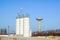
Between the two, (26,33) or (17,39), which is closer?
(26,33)

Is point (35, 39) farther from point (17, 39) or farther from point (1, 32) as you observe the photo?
point (1, 32)

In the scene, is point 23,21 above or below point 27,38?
above

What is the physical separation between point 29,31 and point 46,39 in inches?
66.6

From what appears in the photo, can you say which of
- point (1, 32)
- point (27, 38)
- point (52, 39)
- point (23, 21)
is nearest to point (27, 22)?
point (23, 21)

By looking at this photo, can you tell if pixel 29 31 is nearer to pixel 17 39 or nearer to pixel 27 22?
pixel 27 22

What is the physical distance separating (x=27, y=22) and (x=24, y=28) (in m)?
0.73

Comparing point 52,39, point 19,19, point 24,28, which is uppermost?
point 19,19

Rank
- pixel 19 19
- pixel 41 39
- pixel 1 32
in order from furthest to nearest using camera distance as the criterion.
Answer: pixel 1 32
pixel 19 19
pixel 41 39

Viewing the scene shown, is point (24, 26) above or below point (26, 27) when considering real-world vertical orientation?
above

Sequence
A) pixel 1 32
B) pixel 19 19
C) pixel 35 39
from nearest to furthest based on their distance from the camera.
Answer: pixel 35 39 < pixel 19 19 < pixel 1 32

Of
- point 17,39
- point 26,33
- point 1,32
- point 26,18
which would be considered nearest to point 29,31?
point 26,33

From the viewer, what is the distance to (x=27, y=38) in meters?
14.3

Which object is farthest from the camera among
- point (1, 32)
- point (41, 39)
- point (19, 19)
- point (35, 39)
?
point (1, 32)

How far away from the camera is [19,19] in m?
15.1
